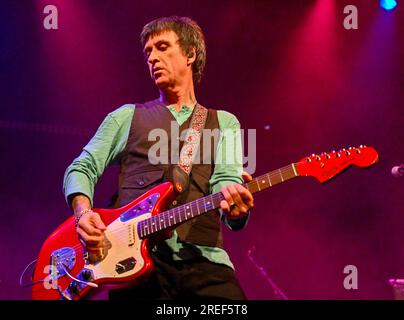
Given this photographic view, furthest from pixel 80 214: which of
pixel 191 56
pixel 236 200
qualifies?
pixel 191 56

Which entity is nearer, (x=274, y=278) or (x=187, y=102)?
(x=187, y=102)

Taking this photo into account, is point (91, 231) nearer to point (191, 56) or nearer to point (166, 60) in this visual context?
point (166, 60)

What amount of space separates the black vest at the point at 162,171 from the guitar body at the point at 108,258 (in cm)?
14

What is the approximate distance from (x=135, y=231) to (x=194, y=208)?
0.35 metres

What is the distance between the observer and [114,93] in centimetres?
618

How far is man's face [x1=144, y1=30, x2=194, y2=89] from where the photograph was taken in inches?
132

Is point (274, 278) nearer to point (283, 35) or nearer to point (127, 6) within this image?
point (283, 35)

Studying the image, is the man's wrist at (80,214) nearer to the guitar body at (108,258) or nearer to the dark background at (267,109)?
the guitar body at (108,258)

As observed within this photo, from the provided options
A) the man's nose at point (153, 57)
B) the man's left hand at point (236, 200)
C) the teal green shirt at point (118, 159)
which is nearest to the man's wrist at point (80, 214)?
the teal green shirt at point (118, 159)

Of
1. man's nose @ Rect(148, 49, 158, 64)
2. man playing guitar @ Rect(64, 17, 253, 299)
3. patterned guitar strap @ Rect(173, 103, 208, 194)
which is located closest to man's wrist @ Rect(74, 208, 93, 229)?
man playing guitar @ Rect(64, 17, 253, 299)

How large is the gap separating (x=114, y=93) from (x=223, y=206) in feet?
12.9

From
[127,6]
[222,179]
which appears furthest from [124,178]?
[127,6]

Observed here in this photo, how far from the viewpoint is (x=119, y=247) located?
2.73 meters

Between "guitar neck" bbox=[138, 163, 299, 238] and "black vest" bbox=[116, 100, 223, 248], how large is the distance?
0.16 meters
